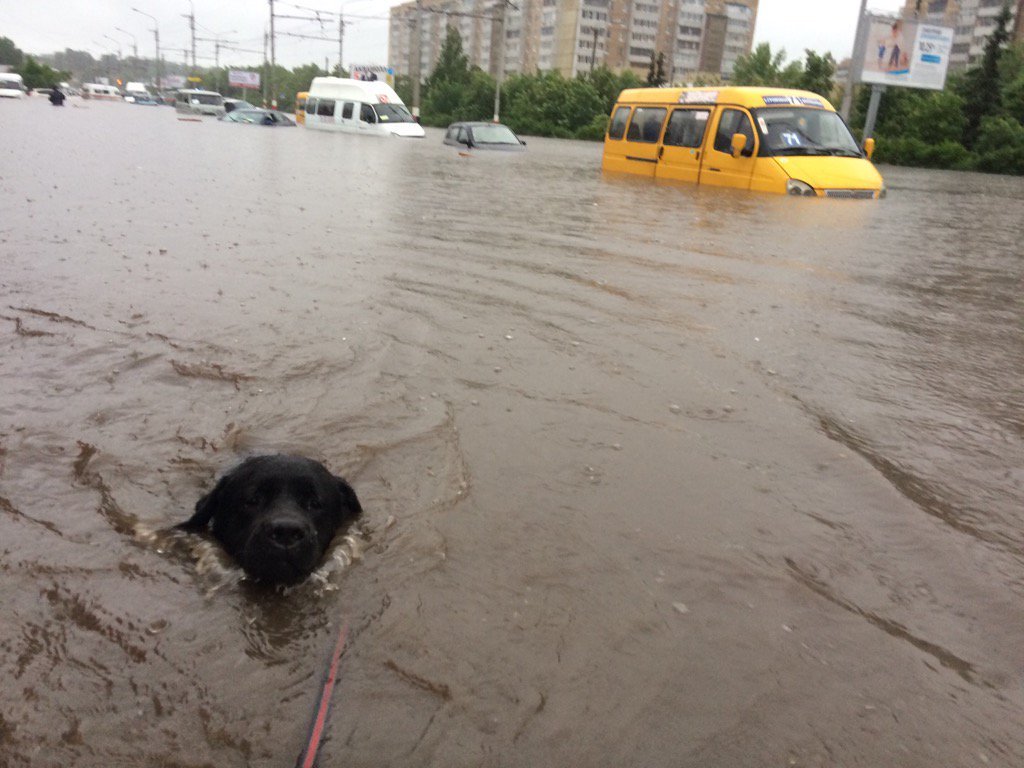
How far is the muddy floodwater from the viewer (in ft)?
6.34

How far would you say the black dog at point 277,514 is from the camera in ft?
7.77

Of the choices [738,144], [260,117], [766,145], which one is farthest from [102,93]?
[766,145]

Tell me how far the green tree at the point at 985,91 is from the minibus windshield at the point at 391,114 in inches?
1038

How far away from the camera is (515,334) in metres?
5.07

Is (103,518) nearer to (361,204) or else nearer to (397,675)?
(397,675)

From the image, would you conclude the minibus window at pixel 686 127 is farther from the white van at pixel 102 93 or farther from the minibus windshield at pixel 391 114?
the white van at pixel 102 93

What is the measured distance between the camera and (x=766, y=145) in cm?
1389

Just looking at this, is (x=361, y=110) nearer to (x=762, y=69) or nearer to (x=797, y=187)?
(x=797, y=187)

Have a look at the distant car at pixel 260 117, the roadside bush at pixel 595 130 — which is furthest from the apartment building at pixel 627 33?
the distant car at pixel 260 117

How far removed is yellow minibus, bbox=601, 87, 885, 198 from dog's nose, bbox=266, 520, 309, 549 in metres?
12.6

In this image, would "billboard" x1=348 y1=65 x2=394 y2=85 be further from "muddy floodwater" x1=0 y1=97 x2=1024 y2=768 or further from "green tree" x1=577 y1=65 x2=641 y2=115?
"muddy floodwater" x1=0 y1=97 x2=1024 y2=768

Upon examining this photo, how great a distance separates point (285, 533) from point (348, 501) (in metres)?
0.57

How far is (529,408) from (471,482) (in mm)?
803

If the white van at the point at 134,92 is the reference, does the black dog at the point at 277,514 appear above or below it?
below
